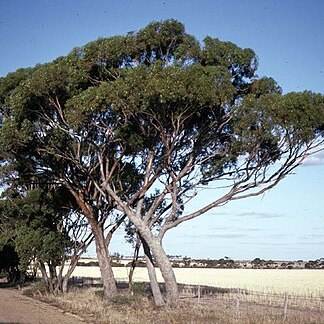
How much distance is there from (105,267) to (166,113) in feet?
37.2

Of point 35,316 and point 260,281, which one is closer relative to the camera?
point 35,316

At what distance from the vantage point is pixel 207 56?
76.8 feet

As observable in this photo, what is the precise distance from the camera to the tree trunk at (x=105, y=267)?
29.5 metres

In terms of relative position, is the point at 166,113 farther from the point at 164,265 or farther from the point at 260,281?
the point at 260,281

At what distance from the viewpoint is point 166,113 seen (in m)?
22.4

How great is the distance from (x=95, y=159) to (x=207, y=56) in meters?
8.07

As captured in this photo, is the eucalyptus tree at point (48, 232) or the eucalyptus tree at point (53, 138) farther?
the eucalyptus tree at point (48, 232)

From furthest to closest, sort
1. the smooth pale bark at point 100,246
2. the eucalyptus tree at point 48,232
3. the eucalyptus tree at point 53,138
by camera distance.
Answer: the eucalyptus tree at point 48,232
the smooth pale bark at point 100,246
the eucalyptus tree at point 53,138

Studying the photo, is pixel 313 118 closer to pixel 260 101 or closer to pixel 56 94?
pixel 260 101

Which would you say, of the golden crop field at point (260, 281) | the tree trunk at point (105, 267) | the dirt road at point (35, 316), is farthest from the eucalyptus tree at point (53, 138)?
the golden crop field at point (260, 281)

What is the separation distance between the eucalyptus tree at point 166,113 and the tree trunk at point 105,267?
5.62 meters

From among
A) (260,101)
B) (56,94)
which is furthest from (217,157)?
(56,94)

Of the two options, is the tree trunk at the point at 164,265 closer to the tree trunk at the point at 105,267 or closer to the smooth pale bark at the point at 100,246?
the tree trunk at the point at 105,267

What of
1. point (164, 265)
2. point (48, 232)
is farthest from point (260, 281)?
point (164, 265)
